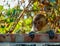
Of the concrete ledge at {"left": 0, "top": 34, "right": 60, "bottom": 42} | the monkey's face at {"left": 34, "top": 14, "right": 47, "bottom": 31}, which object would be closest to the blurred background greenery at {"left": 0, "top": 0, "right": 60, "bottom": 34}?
the monkey's face at {"left": 34, "top": 14, "right": 47, "bottom": 31}

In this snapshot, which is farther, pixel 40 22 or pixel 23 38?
pixel 40 22

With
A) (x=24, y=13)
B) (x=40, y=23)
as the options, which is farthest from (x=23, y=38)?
(x=24, y=13)

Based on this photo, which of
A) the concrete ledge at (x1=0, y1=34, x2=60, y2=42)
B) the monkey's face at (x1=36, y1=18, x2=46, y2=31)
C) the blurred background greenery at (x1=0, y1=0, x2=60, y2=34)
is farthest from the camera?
the blurred background greenery at (x1=0, y1=0, x2=60, y2=34)

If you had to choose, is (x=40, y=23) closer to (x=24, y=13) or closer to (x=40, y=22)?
(x=40, y=22)

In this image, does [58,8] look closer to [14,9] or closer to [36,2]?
[36,2]

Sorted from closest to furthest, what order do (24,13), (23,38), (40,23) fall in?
(23,38)
(40,23)
(24,13)

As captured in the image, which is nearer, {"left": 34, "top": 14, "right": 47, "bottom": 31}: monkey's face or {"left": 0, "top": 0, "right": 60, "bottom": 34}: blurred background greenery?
{"left": 34, "top": 14, "right": 47, "bottom": 31}: monkey's face

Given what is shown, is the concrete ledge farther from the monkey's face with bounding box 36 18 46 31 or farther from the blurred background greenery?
the blurred background greenery

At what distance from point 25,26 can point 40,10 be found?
18.8 inches

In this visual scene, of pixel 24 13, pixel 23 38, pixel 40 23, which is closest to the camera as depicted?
pixel 23 38

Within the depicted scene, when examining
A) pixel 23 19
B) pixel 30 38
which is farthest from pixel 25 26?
pixel 30 38

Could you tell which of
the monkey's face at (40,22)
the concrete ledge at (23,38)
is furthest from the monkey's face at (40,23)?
the concrete ledge at (23,38)

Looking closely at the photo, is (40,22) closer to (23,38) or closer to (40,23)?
(40,23)

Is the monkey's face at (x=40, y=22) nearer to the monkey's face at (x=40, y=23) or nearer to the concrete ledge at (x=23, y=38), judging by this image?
the monkey's face at (x=40, y=23)
